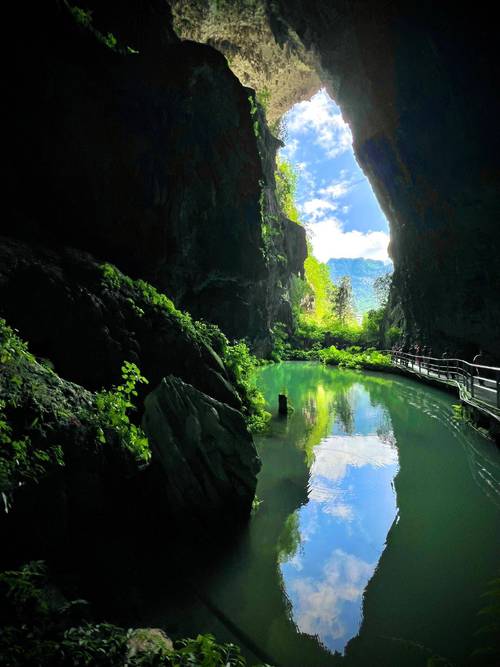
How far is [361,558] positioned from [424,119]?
2589 centimetres

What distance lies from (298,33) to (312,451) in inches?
1241

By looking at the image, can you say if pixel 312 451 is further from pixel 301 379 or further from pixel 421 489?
pixel 301 379

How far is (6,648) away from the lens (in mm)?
1832

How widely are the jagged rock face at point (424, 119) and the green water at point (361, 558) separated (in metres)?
16.1

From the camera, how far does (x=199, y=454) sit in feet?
16.0

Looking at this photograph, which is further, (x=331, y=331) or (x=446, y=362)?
(x=331, y=331)

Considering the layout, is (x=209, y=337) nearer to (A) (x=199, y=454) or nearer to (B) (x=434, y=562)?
(A) (x=199, y=454)

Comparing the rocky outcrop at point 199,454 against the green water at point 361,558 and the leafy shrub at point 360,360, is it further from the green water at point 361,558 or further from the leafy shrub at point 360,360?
the leafy shrub at point 360,360

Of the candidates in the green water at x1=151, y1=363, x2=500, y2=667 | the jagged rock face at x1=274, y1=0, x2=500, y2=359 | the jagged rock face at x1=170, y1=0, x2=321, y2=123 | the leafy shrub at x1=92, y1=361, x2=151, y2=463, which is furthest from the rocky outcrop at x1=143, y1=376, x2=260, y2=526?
the jagged rock face at x1=170, y1=0, x2=321, y2=123

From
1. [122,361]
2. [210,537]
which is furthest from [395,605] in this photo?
[122,361]

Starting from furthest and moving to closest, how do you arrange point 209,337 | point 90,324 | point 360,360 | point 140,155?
1. point 360,360
2. point 140,155
3. point 209,337
4. point 90,324

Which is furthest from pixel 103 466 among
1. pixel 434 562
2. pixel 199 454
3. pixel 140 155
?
pixel 140 155

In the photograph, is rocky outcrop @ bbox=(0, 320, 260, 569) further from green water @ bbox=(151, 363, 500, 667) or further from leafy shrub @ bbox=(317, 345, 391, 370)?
leafy shrub @ bbox=(317, 345, 391, 370)

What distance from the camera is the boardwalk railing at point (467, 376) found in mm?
10023
